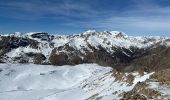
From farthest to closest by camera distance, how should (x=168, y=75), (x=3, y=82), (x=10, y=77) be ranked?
(x=10, y=77) → (x=3, y=82) → (x=168, y=75)

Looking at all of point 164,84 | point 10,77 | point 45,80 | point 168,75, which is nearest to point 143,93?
point 164,84

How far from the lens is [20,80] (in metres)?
179

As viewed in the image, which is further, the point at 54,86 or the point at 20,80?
the point at 20,80

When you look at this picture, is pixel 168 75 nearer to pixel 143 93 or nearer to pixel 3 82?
pixel 143 93

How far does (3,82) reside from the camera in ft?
578

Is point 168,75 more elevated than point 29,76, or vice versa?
point 168,75

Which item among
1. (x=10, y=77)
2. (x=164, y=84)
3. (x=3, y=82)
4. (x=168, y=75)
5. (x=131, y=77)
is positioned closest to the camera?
(x=164, y=84)

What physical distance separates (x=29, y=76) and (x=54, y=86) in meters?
28.9

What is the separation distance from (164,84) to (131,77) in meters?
25.9

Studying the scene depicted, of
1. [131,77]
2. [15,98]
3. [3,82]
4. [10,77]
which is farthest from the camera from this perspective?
[10,77]

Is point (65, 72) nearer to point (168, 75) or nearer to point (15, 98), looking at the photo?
point (15, 98)

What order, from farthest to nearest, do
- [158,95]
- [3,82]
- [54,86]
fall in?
[3,82] → [54,86] → [158,95]

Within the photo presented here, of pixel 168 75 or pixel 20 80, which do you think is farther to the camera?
pixel 20 80

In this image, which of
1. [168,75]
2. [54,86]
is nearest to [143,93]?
[168,75]
